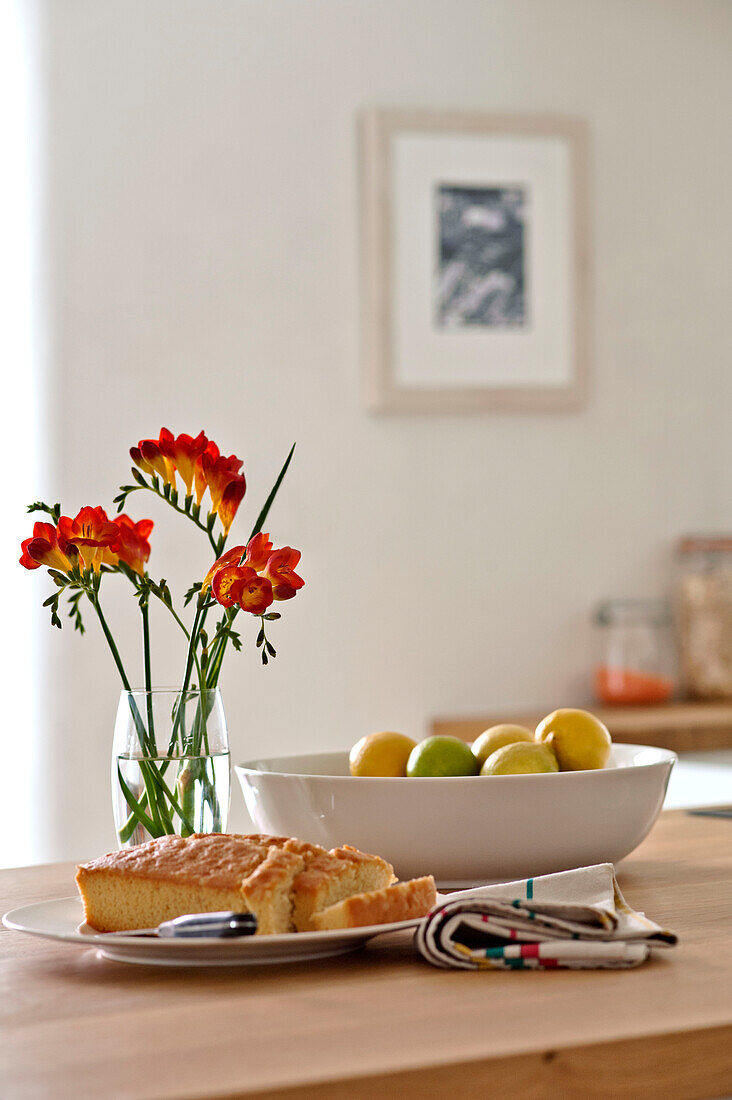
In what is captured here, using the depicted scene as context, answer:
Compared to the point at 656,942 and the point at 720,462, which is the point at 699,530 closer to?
the point at 720,462

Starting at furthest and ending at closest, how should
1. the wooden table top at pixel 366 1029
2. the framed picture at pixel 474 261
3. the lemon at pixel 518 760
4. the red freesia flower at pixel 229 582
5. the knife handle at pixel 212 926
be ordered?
1. the framed picture at pixel 474 261
2. the lemon at pixel 518 760
3. the red freesia flower at pixel 229 582
4. the knife handle at pixel 212 926
5. the wooden table top at pixel 366 1029

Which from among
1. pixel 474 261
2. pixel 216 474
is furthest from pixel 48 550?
pixel 474 261

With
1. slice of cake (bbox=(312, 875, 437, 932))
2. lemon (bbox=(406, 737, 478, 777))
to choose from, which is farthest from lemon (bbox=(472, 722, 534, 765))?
slice of cake (bbox=(312, 875, 437, 932))

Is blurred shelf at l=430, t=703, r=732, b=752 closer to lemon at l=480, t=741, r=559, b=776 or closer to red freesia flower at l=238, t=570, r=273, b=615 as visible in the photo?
lemon at l=480, t=741, r=559, b=776

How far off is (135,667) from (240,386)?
A: 608 mm

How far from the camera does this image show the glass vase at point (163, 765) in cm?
105

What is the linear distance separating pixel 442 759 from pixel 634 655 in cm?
192

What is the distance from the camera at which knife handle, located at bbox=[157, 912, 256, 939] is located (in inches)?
34.1

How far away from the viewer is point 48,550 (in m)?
1.04

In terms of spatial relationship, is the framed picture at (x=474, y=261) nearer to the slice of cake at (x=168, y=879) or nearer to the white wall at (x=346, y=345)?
the white wall at (x=346, y=345)

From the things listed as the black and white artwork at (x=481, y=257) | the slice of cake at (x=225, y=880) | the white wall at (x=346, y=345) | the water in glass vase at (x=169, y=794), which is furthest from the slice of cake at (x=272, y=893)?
the black and white artwork at (x=481, y=257)

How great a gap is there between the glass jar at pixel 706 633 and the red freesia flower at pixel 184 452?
2.08 m

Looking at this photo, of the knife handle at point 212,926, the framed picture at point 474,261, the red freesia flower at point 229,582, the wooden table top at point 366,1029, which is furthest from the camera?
the framed picture at point 474,261

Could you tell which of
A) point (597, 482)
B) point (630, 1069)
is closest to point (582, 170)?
point (597, 482)
